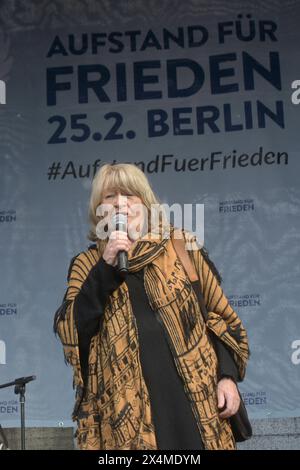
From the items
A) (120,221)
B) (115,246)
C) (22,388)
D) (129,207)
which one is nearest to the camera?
(115,246)

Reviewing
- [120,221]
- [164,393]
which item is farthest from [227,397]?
[120,221]

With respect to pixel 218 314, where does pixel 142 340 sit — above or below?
below

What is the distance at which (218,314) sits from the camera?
2.77m

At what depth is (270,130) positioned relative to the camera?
14.7 ft

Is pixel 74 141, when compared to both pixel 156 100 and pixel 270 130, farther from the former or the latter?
pixel 270 130

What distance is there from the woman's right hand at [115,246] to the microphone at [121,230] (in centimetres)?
2

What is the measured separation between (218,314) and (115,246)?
53 cm

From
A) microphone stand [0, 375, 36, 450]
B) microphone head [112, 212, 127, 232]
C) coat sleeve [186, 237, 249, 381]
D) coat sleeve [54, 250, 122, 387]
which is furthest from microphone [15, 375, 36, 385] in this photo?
microphone head [112, 212, 127, 232]

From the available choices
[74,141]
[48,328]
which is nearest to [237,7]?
[74,141]

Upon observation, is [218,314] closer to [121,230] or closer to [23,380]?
[121,230]

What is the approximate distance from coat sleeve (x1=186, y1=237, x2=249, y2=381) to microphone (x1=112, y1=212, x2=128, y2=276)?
0.32 meters

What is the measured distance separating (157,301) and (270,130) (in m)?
2.15

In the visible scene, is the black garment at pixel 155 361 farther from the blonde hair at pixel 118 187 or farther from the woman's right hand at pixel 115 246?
the blonde hair at pixel 118 187

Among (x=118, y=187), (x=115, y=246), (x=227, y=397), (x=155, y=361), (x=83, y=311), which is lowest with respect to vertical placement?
(x=227, y=397)
